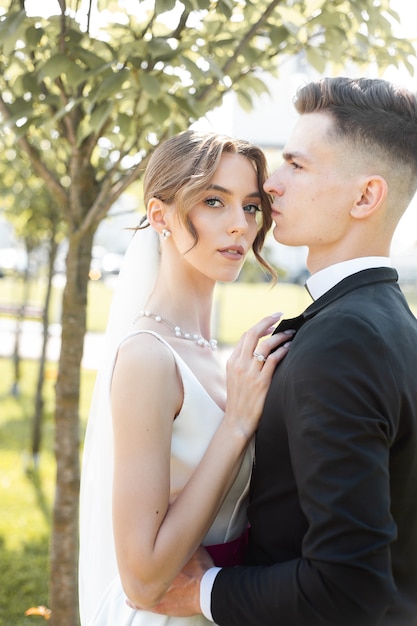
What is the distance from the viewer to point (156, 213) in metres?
2.29

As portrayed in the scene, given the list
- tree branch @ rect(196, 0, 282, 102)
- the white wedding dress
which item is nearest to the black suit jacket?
the white wedding dress

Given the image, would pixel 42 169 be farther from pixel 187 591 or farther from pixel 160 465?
pixel 187 591

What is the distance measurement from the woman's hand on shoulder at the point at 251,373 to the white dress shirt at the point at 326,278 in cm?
13

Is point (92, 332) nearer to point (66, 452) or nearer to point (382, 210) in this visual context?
point (66, 452)

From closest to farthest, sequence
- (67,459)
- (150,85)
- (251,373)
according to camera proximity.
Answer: (251,373), (150,85), (67,459)

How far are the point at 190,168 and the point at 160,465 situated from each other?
0.82 metres

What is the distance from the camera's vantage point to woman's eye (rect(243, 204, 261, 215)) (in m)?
2.28

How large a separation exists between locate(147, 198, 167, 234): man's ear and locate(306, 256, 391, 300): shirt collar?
0.57 metres

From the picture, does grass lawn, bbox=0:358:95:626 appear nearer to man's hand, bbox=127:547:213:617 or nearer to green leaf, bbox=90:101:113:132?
man's hand, bbox=127:547:213:617

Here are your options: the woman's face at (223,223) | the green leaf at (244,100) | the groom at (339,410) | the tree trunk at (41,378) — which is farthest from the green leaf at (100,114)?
the tree trunk at (41,378)

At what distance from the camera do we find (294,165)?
76.2 inches

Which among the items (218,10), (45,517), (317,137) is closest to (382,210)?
(317,137)

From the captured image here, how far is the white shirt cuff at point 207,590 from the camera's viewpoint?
1.77 metres

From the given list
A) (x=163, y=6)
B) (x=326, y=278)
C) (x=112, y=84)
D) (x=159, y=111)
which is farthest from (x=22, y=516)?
(x=326, y=278)
